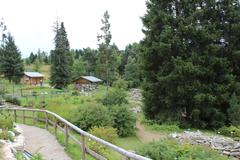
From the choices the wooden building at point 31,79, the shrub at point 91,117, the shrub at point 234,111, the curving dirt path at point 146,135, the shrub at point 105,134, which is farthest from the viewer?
the wooden building at point 31,79

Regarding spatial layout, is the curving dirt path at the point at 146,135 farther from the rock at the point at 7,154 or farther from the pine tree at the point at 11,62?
the pine tree at the point at 11,62

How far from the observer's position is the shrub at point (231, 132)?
73.1ft

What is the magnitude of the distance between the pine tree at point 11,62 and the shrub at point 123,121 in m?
42.8

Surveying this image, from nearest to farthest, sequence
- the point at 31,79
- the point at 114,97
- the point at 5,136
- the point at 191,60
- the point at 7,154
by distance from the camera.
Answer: the point at 7,154, the point at 5,136, the point at 191,60, the point at 114,97, the point at 31,79

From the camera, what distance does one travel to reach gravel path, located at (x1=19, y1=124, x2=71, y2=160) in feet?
33.1

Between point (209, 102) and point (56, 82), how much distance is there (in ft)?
126

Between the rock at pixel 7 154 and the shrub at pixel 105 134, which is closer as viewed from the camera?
the rock at pixel 7 154

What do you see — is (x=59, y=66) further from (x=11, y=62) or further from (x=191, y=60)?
(x=191, y=60)

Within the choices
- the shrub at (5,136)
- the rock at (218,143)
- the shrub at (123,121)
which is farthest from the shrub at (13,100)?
the shrub at (5,136)

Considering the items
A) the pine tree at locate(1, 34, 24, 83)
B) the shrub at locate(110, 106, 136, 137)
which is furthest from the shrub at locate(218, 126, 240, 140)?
the pine tree at locate(1, 34, 24, 83)

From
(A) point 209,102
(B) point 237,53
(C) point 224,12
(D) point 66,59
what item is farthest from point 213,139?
(D) point 66,59

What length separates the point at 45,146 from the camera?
462 inches

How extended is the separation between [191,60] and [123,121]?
7502 mm

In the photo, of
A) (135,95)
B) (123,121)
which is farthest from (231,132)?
(135,95)
